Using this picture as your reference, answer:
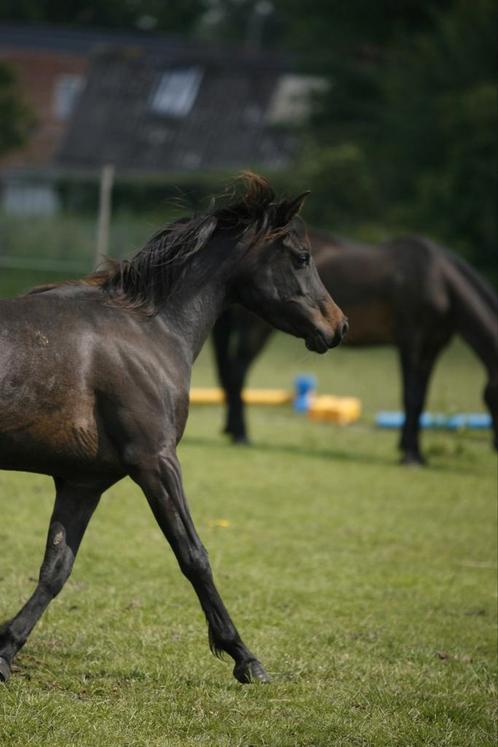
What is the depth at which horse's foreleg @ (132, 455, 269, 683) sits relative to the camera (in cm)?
520

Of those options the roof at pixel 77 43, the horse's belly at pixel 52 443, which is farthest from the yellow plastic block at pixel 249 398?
the roof at pixel 77 43

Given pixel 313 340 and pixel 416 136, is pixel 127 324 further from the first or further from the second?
pixel 416 136

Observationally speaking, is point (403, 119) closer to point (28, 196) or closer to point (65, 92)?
point (28, 196)

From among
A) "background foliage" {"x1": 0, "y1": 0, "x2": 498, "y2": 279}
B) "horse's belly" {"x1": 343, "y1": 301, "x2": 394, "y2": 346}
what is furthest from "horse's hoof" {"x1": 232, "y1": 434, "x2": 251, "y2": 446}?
"background foliage" {"x1": 0, "y1": 0, "x2": 498, "y2": 279}

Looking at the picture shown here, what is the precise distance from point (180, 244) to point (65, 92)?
42205 mm

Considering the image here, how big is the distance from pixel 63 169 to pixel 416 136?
1231 centimetres

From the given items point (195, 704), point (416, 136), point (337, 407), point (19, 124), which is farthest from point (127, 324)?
point (19, 124)

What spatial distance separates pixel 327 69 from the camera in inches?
1560

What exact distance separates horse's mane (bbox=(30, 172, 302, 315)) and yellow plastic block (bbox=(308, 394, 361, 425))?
9.59m

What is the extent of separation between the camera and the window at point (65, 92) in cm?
4606

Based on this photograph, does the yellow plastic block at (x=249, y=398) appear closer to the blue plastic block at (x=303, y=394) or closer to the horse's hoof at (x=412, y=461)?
the blue plastic block at (x=303, y=394)

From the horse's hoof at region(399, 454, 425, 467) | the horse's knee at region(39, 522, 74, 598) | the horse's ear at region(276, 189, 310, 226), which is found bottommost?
the horse's hoof at region(399, 454, 425, 467)

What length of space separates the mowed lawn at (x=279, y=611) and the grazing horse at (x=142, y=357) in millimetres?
372

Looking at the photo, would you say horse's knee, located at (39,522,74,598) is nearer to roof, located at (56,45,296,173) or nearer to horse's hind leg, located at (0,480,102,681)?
horse's hind leg, located at (0,480,102,681)
